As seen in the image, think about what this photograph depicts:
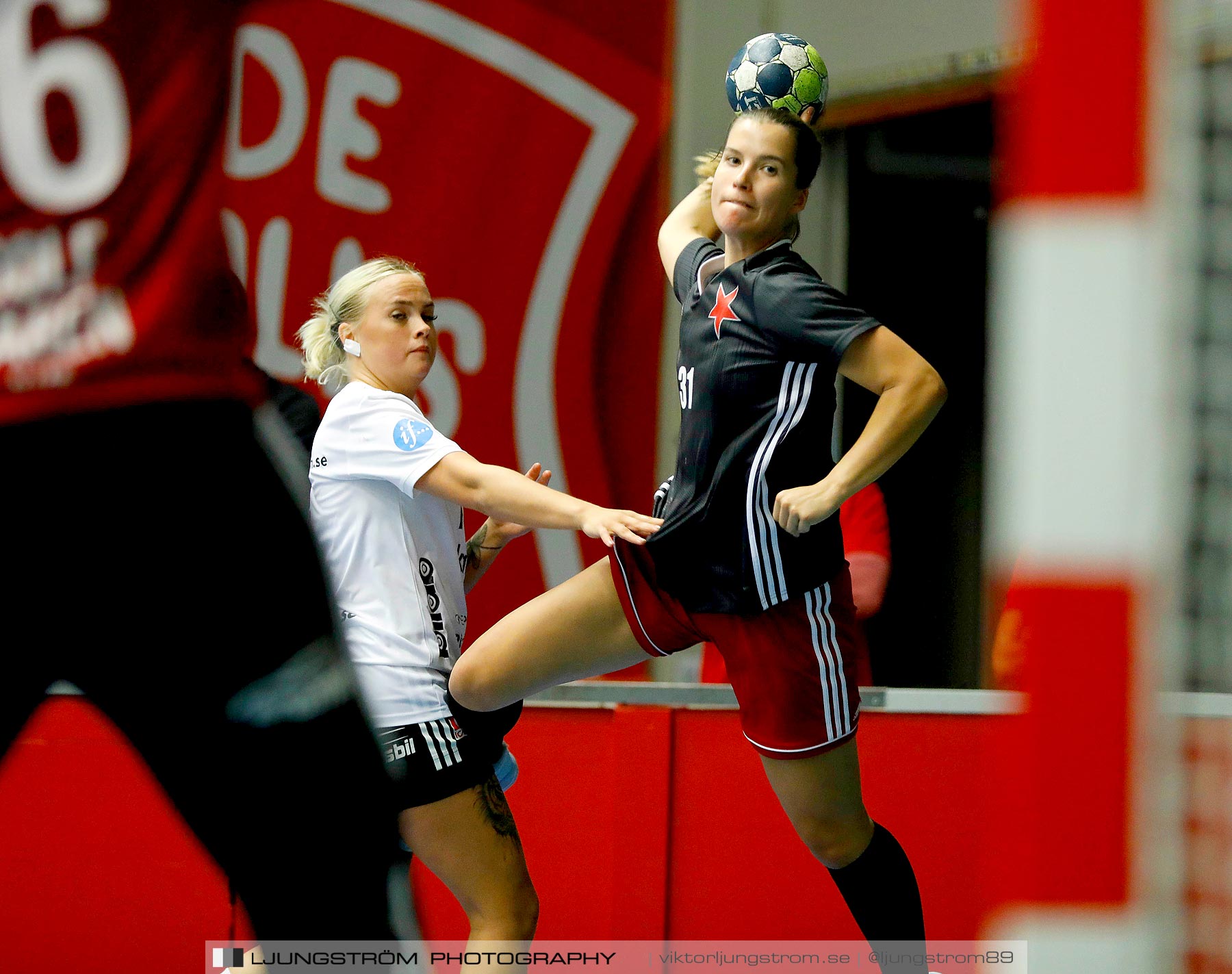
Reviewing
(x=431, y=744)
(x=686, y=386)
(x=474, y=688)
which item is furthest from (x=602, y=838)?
(x=686, y=386)

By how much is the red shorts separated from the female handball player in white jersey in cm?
31

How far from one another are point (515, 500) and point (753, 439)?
1.76ft

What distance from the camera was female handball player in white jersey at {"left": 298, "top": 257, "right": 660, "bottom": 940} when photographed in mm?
2654

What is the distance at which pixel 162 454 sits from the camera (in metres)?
1.64

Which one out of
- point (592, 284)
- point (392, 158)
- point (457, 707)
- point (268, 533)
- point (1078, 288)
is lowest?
point (457, 707)

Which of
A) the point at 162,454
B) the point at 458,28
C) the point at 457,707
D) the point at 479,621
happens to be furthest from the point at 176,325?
the point at 458,28

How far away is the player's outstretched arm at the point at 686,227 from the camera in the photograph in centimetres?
334

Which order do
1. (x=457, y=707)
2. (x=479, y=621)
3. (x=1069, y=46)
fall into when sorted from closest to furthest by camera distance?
(x=1069, y=46), (x=457, y=707), (x=479, y=621)

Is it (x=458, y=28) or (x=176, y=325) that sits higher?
(x=458, y=28)

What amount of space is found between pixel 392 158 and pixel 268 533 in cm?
342

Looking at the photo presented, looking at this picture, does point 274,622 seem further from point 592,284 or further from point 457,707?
point 592,284

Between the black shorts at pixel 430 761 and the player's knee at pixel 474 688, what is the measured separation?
0.09m

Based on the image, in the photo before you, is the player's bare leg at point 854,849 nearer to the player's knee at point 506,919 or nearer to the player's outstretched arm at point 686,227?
the player's knee at point 506,919

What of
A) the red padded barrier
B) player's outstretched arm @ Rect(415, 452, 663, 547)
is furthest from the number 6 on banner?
the red padded barrier
